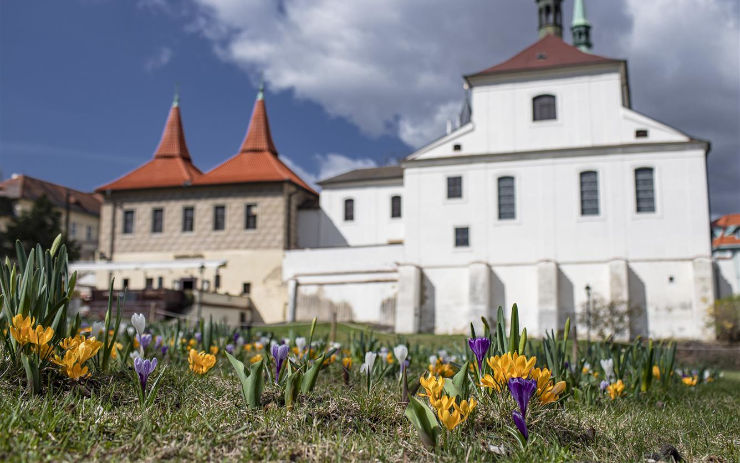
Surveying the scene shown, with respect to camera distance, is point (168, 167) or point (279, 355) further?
point (168, 167)

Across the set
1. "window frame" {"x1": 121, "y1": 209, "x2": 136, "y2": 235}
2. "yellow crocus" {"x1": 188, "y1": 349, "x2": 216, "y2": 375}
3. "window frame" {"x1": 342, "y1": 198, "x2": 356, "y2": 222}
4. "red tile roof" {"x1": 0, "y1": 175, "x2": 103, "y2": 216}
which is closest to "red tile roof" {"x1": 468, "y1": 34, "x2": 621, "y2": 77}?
"window frame" {"x1": 342, "y1": 198, "x2": 356, "y2": 222}

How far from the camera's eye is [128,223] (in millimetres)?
41875

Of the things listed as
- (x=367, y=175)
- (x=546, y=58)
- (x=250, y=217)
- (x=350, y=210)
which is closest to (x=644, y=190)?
(x=546, y=58)

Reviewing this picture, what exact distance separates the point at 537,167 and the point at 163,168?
25.1 metres

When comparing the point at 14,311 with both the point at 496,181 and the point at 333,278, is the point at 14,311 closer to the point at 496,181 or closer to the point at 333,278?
the point at 496,181

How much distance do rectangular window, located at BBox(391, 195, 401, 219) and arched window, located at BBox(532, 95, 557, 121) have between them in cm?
997

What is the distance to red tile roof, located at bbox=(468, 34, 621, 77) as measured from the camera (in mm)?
32562

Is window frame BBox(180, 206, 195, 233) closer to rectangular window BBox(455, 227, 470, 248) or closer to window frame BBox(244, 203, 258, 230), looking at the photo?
window frame BBox(244, 203, 258, 230)

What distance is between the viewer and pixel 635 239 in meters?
30.6

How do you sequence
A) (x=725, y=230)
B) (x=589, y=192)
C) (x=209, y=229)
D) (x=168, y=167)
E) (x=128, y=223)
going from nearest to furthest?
(x=589, y=192)
(x=209, y=229)
(x=128, y=223)
(x=168, y=167)
(x=725, y=230)

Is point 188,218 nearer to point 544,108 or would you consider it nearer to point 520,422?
point 544,108

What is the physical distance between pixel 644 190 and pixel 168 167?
29599 mm

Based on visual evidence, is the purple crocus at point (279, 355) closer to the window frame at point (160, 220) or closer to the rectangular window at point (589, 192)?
the rectangular window at point (589, 192)

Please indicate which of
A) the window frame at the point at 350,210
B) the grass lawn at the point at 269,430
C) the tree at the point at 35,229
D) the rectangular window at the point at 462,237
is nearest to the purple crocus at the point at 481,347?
the grass lawn at the point at 269,430
